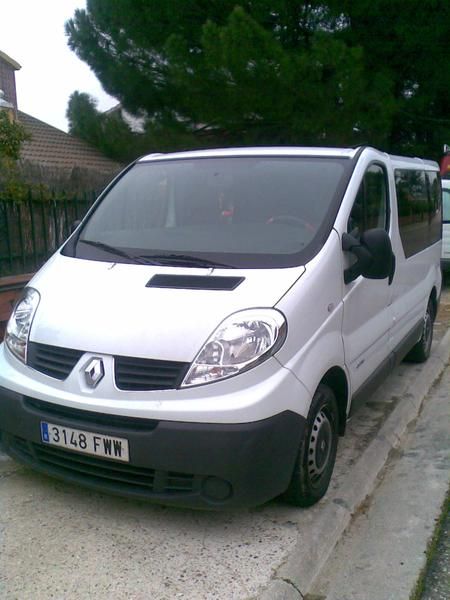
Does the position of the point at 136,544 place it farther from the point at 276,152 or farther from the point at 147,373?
the point at 276,152

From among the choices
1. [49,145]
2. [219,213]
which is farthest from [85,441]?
[49,145]

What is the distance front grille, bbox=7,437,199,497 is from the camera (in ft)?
10.2

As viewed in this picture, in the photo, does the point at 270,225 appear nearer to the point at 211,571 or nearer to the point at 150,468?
the point at 150,468

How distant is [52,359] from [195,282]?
80 centimetres

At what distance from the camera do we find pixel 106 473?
3.23m

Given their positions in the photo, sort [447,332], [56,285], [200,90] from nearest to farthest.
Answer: [56,285] < [447,332] < [200,90]

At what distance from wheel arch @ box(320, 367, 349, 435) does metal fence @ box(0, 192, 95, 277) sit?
3.54 metres

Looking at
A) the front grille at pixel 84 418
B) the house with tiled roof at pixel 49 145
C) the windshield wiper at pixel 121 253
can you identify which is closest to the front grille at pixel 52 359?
the front grille at pixel 84 418

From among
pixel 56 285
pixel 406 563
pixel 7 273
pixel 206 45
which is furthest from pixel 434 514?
pixel 206 45

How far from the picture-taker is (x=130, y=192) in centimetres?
447

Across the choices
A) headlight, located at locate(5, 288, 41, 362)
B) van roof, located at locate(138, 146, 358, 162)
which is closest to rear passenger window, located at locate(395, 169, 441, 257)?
van roof, located at locate(138, 146, 358, 162)

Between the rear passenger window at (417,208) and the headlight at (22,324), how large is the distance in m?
2.77

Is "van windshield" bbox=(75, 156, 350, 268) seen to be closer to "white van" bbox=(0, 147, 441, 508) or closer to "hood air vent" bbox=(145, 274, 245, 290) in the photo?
"white van" bbox=(0, 147, 441, 508)

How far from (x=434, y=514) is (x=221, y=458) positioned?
4.72 ft
